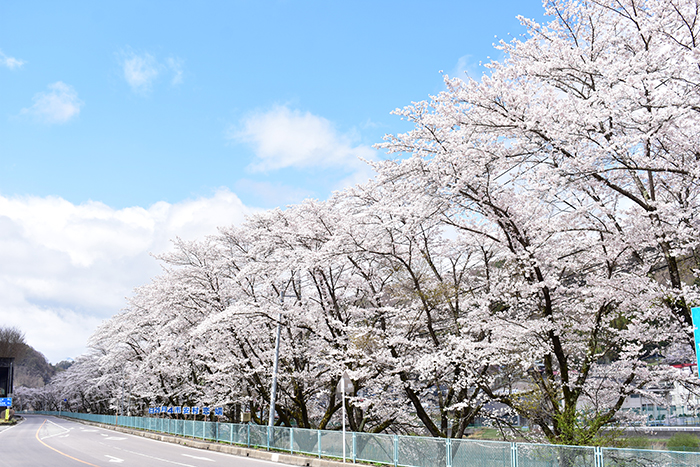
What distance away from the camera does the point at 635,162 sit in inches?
378

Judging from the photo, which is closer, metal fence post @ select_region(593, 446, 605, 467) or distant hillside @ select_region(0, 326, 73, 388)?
metal fence post @ select_region(593, 446, 605, 467)

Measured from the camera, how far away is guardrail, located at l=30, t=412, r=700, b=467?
9.36 meters

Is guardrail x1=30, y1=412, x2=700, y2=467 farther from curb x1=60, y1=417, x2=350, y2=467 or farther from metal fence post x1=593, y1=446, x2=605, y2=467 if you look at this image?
curb x1=60, y1=417, x2=350, y2=467

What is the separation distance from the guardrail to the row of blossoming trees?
127cm

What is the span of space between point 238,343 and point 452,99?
58.4 ft

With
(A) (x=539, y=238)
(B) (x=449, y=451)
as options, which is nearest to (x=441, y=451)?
(B) (x=449, y=451)

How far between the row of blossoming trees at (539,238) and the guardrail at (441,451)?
127 cm

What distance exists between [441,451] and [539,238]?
5.77 meters

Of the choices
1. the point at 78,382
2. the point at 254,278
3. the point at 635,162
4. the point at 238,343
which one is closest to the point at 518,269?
the point at 635,162

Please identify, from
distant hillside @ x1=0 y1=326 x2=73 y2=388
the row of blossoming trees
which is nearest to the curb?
the row of blossoming trees

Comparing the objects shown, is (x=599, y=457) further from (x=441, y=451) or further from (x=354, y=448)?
(x=354, y=448)

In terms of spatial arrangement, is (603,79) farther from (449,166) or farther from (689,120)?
(449,166)

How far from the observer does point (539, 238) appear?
41.9 ft

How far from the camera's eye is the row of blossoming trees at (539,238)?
32.3 ft
